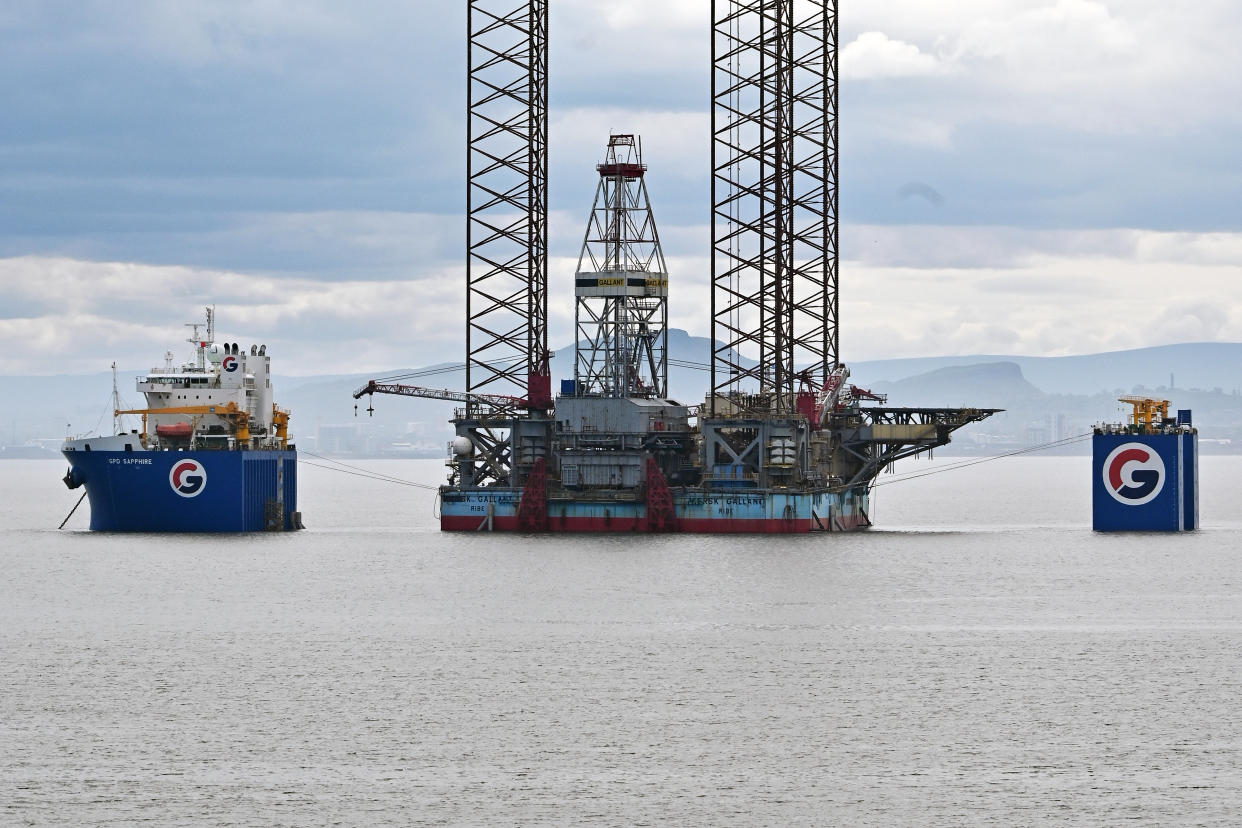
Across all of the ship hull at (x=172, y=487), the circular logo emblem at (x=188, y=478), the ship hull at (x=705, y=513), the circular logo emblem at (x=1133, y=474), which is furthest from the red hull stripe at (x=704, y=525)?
the circular logo emblem at (x=188, y=478)

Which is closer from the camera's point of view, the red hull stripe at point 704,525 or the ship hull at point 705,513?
the red hull stripe at point 704,525

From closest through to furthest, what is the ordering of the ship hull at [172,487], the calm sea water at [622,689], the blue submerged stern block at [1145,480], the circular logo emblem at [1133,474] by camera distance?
the calm sea water at [622,689] < the blue submerged stern block at [1145,480] < the circular logo emblem at [1133,474] < the ship hull at [172,487]

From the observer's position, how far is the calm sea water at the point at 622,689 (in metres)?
37.7

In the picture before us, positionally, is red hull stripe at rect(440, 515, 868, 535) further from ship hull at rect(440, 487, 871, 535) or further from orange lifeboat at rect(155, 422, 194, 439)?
orange lifeboat at rect(155, 422, 194, 439)

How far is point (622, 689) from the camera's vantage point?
49156 millimetres

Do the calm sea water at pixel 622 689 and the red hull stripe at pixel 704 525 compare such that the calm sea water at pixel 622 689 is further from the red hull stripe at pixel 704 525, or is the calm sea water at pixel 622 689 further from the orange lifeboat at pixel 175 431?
the orange lifeboat at pixel 175 431

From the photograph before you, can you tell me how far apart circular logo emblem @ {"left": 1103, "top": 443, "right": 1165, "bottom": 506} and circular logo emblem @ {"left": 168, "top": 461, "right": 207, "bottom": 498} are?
4007 cm

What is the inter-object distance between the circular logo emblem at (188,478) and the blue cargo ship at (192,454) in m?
0.04

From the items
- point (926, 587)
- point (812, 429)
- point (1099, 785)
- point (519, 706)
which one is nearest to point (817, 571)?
point (926, 587)

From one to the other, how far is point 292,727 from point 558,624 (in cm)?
1855

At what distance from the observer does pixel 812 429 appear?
304 ft

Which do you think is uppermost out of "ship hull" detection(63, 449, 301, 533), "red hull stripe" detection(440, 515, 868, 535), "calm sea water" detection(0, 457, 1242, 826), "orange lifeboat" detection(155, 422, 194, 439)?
"orange lifeboat" detection(155, 422, 194, 439)

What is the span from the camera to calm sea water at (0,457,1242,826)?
37.7m

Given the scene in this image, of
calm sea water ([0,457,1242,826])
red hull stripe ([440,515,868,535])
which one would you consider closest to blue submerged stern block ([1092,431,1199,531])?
calm sea water ([0,457,1242,826])
